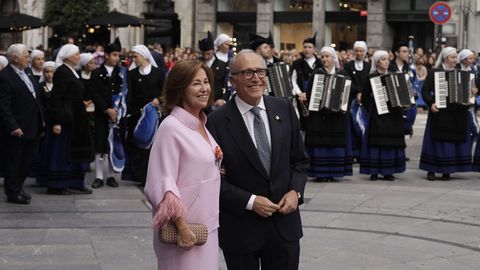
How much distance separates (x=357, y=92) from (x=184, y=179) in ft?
36.2

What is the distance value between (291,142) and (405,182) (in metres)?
8.88

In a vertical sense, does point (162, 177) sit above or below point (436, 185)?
above

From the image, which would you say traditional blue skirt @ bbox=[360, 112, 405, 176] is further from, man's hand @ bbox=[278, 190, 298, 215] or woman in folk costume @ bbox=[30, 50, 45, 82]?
man's hand @ bbox=[278, 190, 298, 215]

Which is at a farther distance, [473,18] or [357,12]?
[357,12]

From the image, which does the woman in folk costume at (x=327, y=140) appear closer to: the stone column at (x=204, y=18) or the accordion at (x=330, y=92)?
the accordion at (x=330, y=92)

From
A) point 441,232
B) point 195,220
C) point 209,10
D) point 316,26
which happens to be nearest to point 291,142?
point 195,220

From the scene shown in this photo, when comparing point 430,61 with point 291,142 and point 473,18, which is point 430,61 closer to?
point 473,18

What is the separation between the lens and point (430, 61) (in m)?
28.0

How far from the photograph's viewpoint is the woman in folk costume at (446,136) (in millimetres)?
14969

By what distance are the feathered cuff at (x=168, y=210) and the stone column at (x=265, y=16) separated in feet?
117

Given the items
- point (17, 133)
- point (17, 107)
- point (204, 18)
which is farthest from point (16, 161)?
point (204, 18)

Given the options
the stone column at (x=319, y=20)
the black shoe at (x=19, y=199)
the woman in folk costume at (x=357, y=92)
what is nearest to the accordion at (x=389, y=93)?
the woman in folk costume at (x=357, y=92)

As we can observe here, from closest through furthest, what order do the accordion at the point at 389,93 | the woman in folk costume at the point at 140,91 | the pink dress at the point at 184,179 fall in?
1. the pink dress at the point at 184,179
2. the woman in folk costume at the point at 140,91
3. the accordion at the point at 389,93

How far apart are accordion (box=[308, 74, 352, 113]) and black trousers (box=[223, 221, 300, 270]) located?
8.86m
